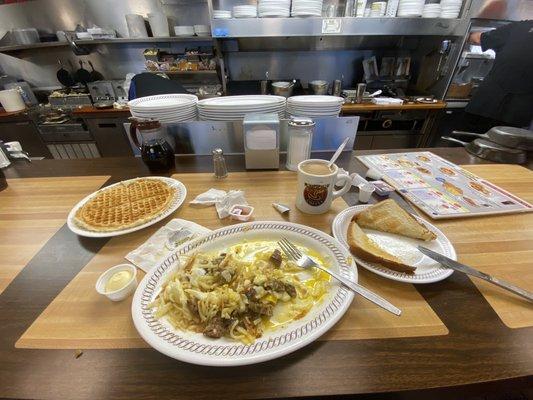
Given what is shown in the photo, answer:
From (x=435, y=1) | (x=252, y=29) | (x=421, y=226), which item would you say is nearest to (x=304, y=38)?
(x=252, y=29)

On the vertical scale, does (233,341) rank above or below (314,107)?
below

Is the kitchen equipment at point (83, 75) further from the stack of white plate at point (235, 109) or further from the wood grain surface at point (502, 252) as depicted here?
the wood grain surface at point (502, 252)

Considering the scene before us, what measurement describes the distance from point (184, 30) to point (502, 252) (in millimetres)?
3587

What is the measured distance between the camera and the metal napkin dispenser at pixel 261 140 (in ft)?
3.50

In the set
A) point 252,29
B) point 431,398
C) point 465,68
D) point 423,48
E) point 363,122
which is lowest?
point 363,122

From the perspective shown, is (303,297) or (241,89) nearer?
(303,297)

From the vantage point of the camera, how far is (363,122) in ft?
9.53

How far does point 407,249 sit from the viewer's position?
715 mm

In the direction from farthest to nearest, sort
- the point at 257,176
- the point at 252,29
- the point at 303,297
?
the point at 252,29 → the point at 257,176 → the point at 303,297

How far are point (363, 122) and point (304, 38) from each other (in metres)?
1.40

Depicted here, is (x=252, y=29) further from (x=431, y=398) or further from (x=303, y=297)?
(x=431, y=398)

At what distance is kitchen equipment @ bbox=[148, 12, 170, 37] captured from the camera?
115 inches

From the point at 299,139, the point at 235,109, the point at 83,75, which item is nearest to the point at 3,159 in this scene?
the point at 235,109

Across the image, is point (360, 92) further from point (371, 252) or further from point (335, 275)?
point (335, 275)
